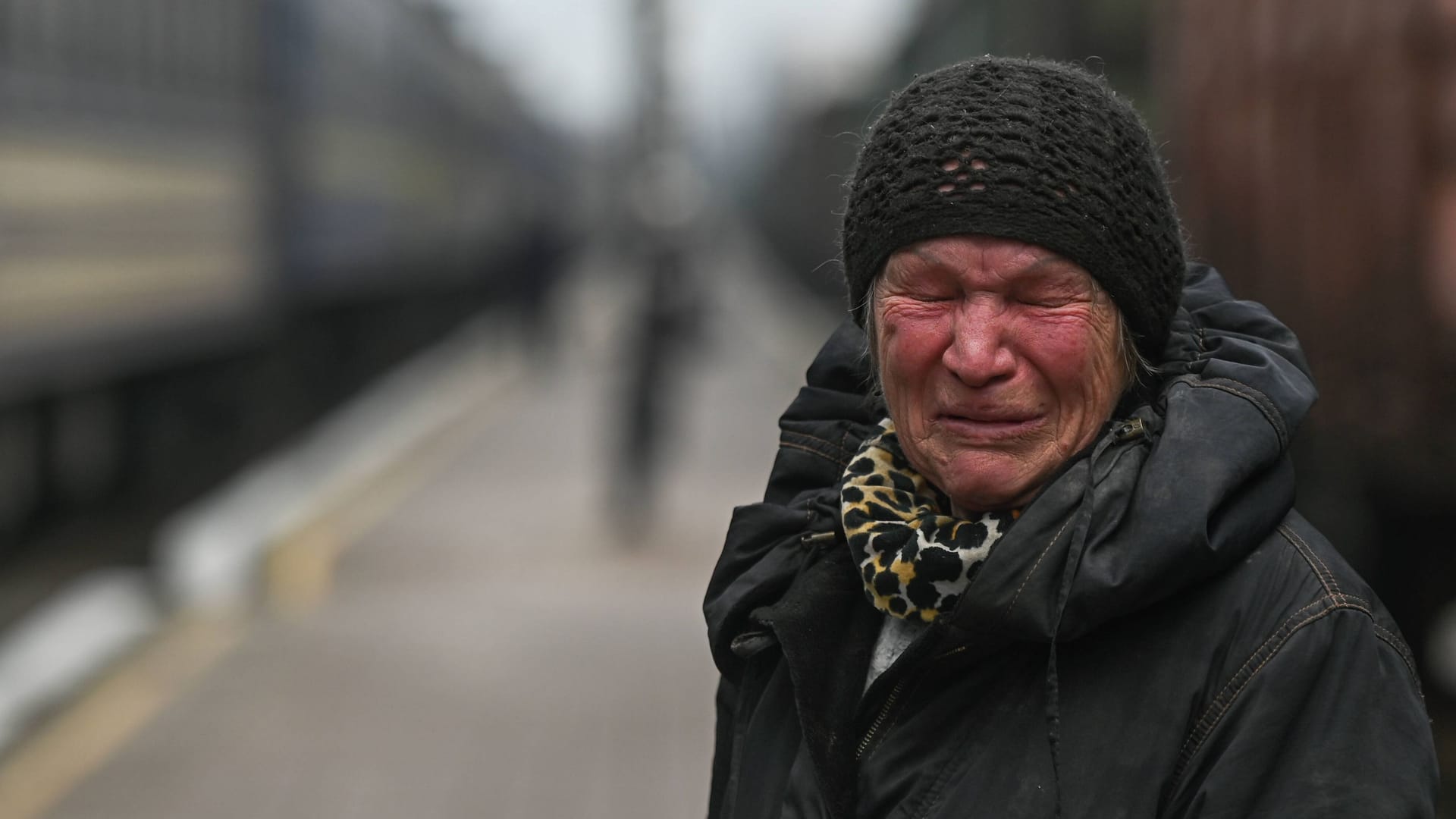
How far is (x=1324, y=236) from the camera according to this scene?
6.42 meters

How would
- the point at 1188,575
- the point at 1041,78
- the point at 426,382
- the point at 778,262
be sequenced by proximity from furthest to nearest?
1. the point at 778,262
2. the point at 426,382
3. the point at 1041,78
4. the point at 1188,575

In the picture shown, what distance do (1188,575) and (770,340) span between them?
97.5ft

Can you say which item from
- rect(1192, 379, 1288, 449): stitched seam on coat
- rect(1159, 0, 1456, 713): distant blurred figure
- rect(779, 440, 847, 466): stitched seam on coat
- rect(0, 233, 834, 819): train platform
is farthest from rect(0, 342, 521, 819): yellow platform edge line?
rect(1192, 379, 1288, 449): stitched seam on coat

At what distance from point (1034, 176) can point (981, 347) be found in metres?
0.18

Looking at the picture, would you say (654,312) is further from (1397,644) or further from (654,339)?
(1397,644)

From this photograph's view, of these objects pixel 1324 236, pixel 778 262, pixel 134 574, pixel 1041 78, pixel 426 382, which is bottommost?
pixel 778 262

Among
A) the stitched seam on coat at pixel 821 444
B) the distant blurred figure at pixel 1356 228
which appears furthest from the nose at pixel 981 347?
the distant blurred figure at pixel 1356 228

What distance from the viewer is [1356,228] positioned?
601cm

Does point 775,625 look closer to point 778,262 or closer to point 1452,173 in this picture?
point 1452,173

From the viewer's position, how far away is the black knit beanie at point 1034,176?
1.61 meters

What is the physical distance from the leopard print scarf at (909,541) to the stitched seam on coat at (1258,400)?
0.75 feet

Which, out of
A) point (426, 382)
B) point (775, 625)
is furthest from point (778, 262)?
point (775, 625)

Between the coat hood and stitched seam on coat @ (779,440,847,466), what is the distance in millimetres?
123

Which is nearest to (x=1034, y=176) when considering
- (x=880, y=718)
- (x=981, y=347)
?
(x=981, y=347)
